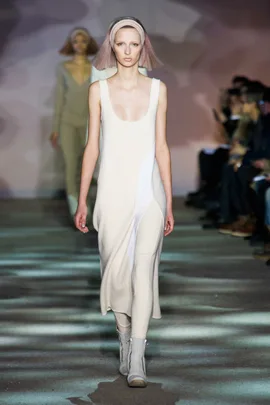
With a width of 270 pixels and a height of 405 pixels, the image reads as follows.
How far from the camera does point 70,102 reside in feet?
28.9

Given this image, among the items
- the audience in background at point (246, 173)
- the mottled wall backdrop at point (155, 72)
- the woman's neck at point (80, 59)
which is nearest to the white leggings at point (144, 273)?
the audience in background at point (246, 173)

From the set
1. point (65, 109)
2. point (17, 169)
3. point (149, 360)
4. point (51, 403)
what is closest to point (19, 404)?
point (51, 403)

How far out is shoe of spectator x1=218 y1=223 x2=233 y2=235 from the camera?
8477 mm

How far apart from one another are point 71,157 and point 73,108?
1.27ft

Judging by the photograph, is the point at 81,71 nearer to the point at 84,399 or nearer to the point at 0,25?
the point at 0,25

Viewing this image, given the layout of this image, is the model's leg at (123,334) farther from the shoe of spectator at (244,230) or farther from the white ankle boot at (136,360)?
the shoe of spectator at (244,230)

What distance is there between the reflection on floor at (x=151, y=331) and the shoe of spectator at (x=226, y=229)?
0.63 metres

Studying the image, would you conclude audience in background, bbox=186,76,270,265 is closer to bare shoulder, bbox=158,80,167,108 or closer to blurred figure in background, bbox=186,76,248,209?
blurred figure in background, bbox=186,76,248,209

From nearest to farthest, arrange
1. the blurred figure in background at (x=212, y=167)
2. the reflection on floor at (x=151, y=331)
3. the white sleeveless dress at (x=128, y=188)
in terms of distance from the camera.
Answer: the reflection on floor at (x=151, y=331) < the white sleeveless dress at (x=128, y=188) < the blurred figure in background at (x=212, y=167)

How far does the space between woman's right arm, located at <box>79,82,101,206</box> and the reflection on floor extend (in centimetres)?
66

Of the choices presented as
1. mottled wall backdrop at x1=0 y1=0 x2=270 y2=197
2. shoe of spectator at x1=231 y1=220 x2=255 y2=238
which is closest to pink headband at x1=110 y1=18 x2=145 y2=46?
shoe of spectator at x1=231 y1=220 x2=255 y2=238

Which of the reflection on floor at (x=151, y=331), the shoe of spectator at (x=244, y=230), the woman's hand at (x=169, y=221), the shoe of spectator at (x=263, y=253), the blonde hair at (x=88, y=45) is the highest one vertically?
the blonde hair at (x=88, y=45)

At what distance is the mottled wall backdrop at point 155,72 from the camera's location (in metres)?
11.8

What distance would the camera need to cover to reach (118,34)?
3.85m
